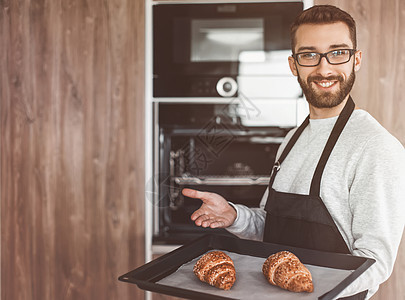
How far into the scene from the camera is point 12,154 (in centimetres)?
186

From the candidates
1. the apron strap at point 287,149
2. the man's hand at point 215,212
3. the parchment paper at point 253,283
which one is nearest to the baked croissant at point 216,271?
the parchment paper at point 253,283

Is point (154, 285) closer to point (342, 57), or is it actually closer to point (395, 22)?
point (342, 57)

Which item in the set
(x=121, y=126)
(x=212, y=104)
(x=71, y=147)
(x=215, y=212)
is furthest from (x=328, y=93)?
(x=71, y=147)

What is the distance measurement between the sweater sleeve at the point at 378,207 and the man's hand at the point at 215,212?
0.35 m

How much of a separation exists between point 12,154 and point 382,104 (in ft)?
5.49

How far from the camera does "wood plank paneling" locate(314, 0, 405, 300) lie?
1.76 metres

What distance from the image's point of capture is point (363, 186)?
97cm

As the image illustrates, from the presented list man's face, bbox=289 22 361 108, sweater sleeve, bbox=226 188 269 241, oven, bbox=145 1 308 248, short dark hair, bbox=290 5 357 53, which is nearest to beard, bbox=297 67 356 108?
man's face, bbox=289 22 361 108

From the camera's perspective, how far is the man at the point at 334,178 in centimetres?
93

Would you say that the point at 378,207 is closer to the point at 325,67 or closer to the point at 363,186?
the point at 363,186

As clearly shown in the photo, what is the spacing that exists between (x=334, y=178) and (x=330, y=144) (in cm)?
10

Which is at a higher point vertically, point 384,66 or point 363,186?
point 384,66

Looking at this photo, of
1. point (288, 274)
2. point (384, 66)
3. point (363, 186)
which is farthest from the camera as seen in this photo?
point (384, 66)

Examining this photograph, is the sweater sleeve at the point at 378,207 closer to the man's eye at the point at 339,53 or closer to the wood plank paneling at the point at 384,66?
the man's eye at the point at 339,53
